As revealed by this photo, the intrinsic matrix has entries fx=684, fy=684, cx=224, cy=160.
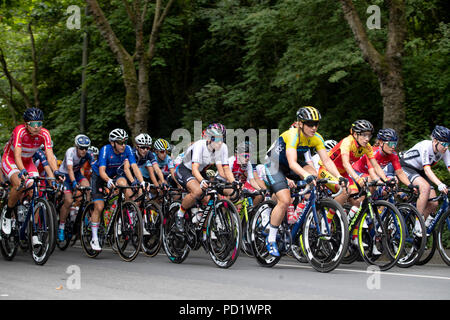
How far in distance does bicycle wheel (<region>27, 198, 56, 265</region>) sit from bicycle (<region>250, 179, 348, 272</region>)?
3.04m

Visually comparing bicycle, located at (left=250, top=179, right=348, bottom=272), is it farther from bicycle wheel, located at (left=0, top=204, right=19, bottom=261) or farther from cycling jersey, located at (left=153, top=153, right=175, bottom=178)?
cycling jersey, located at (left=153, top=153, right=175, bottom=178)

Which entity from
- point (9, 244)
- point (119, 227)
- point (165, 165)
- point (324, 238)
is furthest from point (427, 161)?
point (9, 244)

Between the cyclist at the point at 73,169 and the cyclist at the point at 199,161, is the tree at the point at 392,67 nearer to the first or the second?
the cyclist at the point at 199,161

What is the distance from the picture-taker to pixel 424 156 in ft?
34.9

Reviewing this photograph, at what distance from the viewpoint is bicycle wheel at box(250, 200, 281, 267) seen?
32.3ft

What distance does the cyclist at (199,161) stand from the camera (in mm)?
10328

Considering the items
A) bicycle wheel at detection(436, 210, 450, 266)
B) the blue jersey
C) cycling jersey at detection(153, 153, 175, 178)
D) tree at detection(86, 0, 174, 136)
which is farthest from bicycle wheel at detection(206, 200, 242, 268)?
tree at detection(86, 0, 174, 136)

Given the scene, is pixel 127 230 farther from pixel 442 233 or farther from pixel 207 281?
pixel 442 233

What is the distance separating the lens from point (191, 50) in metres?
25.0

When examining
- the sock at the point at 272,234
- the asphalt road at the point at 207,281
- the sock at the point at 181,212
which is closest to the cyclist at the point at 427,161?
the asphalt road at the point at 207,281

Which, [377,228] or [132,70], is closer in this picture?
[377,228]

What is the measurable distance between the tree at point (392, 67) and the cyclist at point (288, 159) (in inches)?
167

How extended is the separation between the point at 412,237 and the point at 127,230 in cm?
441
